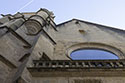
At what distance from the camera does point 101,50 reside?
31.4 ft

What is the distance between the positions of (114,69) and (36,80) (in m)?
2.45

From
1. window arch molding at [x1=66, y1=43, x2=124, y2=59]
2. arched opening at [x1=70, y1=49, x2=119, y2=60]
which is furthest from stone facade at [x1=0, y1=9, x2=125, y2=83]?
arched opening at [x1=70, y1=49, x2=119, y2=60]

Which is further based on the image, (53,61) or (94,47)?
(94,47)

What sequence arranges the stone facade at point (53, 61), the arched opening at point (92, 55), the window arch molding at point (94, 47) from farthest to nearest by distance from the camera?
the window arch molding at point (94, 47), the arched opening at point (92, 55), the stone facade at point (53, 61)

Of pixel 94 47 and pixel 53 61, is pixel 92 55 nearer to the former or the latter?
pixel 94 47

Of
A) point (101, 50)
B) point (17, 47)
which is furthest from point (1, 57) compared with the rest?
point (101, 50)

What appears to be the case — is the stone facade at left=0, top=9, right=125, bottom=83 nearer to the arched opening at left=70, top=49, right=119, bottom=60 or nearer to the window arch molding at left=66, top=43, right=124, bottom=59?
the window arch molding at left=66, top=43, right=124, bottom=59

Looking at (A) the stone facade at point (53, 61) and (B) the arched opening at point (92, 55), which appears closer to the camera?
(A) the stone facade at point (53, 61)

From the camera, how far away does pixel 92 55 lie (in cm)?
906

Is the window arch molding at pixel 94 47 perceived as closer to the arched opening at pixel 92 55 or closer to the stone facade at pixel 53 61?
the stone facade at pixel 53 61

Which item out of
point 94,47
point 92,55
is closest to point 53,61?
point 92,55

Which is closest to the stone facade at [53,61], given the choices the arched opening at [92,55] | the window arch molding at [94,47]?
the window arch molding at [94,47]

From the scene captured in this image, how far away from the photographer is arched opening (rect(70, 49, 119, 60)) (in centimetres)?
879

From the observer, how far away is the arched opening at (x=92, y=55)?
8.79 metres
